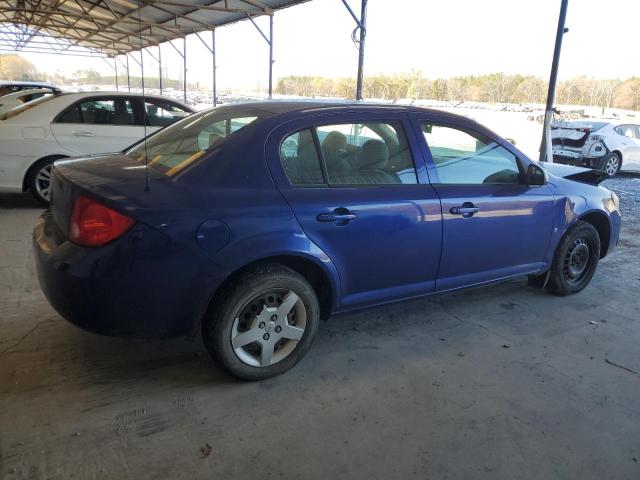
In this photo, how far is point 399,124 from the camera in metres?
3.15

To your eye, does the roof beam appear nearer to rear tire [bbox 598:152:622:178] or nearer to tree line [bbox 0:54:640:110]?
tree line [bbox 0:54:640:110]

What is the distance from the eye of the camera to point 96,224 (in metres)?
2.33

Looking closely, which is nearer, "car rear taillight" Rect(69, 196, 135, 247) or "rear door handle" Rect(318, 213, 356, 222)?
"car rear taillight" Rect(69, 196, 135, 247)

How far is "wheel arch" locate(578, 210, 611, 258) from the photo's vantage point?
4212mm

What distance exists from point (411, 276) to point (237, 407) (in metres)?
1.36

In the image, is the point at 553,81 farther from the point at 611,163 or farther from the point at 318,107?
the point at 318,107

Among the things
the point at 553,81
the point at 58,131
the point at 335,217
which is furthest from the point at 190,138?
the point at 553,81

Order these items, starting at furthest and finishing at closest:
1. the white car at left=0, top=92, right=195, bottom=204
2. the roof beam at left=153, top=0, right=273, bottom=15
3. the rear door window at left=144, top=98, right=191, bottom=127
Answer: the roof beam at left=153, top=0, right=273, bottom=15 → the rear door window at left=144, top=98, right=191, bottom=127 → the white car at left=0, top=92, right=195, bottom=204

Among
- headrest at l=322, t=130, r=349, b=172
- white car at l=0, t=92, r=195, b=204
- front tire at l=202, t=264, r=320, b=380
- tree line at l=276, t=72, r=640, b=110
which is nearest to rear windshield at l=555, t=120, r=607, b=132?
tree line at l=276, t=72, r=640, b=110

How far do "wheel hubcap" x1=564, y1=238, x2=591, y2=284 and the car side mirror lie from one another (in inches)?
33.6

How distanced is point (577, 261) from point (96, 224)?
378 centimetres

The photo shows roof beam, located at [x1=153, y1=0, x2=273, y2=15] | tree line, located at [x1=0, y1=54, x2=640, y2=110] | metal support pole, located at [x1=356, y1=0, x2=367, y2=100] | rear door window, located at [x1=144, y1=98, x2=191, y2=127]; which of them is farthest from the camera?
tree line, located at [x1=0, y1=54, x2=640, y2=110]

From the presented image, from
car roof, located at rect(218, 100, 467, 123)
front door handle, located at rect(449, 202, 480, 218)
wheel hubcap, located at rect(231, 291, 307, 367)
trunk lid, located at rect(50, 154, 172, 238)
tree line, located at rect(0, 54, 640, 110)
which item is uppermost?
tree line, located at rect(0, 54, 640, 110)

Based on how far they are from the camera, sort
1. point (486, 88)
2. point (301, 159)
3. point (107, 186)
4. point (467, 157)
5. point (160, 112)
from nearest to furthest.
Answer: point (107, 186) → point (301, 159) → point (467, 157) → point (160, 112) → point (486, 88)
